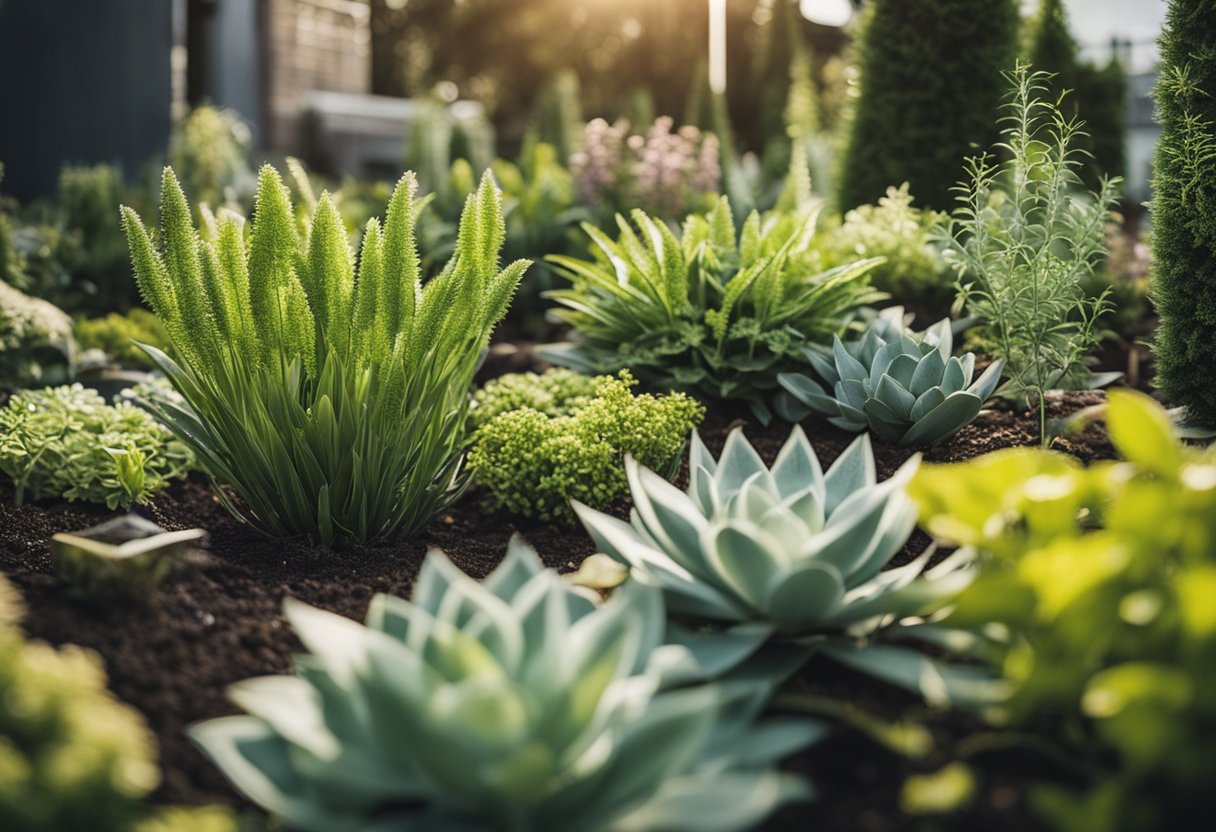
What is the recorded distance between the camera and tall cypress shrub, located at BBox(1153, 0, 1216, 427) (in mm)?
3432

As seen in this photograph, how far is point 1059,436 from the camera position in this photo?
340 cm

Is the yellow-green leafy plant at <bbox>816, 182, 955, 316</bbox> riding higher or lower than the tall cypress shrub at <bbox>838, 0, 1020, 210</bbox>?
lower

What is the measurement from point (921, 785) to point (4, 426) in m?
3.21

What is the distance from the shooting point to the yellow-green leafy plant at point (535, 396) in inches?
149

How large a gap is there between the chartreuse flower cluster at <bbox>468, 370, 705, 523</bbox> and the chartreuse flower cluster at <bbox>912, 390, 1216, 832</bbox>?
1601 millimetres

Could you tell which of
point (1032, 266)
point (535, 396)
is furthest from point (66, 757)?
point (1032, 266)

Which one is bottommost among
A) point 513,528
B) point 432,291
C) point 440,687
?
point 513,528

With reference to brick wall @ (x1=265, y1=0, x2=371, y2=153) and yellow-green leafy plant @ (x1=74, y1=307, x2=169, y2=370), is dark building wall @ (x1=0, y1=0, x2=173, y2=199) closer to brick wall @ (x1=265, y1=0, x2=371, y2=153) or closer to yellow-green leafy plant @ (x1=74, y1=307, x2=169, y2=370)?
brick wall @ (x1=265, y1=0, x2=371, y2=153)

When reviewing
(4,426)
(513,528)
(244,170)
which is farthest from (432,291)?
(244,170)

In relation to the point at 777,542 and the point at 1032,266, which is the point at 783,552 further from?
the point at 1032,266

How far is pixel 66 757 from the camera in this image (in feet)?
4.63

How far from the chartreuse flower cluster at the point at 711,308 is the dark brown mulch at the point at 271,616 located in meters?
0.45

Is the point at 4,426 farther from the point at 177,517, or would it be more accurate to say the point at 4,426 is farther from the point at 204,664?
the point at 204,664

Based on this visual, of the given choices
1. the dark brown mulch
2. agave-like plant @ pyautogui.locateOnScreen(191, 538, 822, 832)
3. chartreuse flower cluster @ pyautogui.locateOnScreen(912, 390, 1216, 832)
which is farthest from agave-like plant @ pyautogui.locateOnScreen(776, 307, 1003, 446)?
agave-like plant @ pyautogui.locateOnScreen(191, 538, 822, 832)
